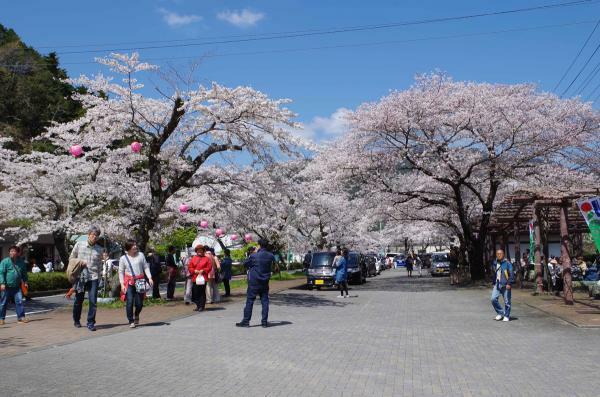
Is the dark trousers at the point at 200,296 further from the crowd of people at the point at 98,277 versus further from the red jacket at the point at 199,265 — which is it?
Result: the crowd of people at the point at 98,277

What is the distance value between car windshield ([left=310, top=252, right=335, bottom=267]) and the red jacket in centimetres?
1189

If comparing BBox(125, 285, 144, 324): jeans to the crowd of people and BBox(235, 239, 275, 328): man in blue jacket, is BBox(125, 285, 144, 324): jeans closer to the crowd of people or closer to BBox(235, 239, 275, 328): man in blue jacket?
the crowd of people

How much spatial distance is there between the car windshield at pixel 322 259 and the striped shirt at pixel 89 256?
17.0 metres

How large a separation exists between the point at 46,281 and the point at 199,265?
13516mm

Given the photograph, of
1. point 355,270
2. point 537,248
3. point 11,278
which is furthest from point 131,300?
point 355,270

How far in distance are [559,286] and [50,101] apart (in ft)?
131

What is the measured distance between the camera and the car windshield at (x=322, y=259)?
2772cm

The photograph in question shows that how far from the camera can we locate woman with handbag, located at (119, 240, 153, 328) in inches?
448

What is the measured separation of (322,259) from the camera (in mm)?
27969

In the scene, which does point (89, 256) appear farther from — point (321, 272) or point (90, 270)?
point (321, 272)

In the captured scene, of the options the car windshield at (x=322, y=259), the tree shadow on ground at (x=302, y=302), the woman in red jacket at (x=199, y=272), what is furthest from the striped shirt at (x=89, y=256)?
the car windshield at (x=322, y=259)

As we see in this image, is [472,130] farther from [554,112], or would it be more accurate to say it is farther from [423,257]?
[423,257]

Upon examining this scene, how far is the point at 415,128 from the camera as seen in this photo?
2612 centimetres

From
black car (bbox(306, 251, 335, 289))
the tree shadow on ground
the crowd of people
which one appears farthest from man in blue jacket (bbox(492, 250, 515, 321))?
black car (bbox(306, 251, 335, 289))
